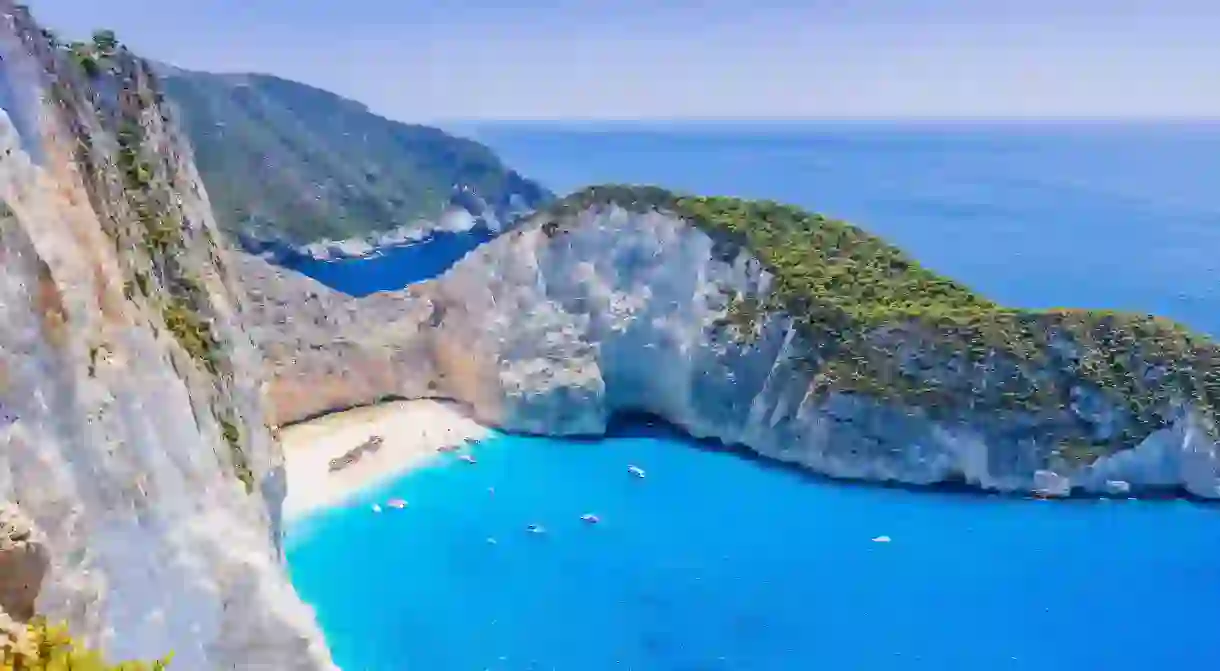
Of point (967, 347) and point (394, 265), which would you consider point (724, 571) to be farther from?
point (394, 265)

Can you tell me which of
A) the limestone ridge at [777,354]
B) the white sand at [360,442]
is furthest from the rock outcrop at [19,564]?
the limestone ridge at [777,354]

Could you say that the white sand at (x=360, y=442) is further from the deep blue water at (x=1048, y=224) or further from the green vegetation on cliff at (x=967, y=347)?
the deep blue water at (x=1048, y=224)

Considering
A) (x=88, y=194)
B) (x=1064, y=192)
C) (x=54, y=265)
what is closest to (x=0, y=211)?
Answer: (x=54, y=265)

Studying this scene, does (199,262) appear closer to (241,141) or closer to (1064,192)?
(241,141)

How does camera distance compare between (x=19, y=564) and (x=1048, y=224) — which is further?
(x=1048, y=224)

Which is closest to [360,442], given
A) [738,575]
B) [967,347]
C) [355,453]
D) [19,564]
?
[355,453]
